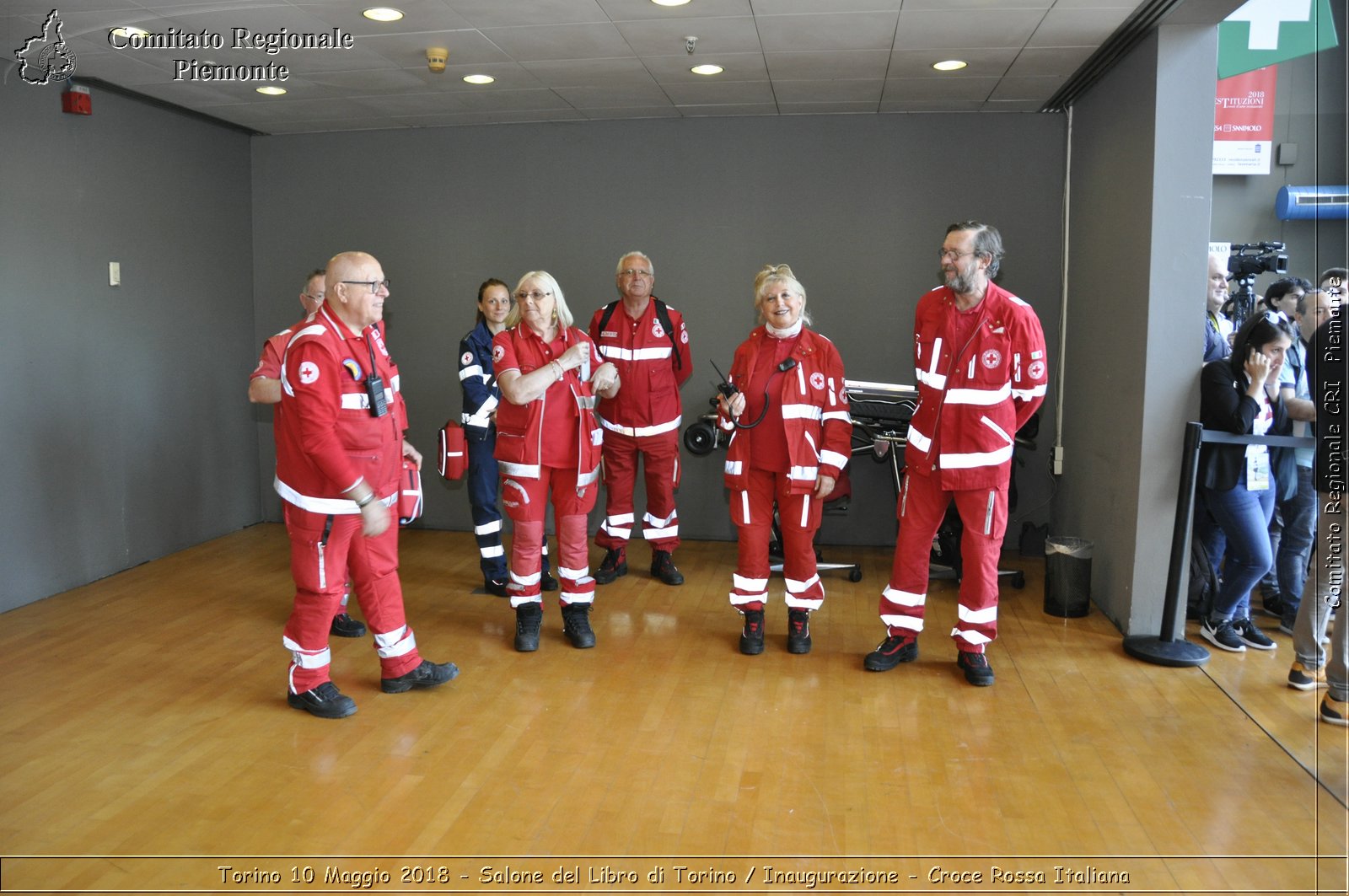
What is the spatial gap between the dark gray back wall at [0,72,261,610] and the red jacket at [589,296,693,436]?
9.35 feet

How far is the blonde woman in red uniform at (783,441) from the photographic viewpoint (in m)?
4.23

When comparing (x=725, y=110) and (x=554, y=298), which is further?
(x=725, y=110)

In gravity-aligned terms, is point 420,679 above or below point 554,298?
below

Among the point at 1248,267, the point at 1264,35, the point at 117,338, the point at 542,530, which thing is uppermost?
the point at 1264,35

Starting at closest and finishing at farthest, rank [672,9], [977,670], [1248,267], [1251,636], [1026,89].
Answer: [977,670] < [672,9] < [1251,636] < [1248,267] < [1026,89]

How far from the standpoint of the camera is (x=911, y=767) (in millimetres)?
3299

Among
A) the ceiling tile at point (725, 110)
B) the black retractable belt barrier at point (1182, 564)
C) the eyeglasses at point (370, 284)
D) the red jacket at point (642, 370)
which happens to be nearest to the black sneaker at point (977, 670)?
the black retractable belt barrier at point (1182, 564)

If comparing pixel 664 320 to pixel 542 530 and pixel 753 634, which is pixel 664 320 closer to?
pixel 542 530

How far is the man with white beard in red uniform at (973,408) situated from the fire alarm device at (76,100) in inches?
181

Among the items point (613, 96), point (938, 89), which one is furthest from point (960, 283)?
point (613, 96)

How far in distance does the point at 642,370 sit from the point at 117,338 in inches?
123

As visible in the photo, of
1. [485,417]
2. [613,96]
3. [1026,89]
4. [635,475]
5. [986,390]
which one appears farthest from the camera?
[613,96]

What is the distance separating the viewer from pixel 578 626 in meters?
4.50

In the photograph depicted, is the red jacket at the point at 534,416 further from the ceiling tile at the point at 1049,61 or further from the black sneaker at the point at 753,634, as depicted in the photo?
the ceiling tile at the point at 1049,61
